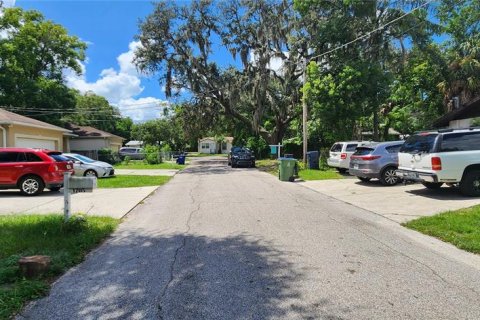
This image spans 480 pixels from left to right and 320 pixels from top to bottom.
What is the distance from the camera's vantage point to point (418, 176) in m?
11.3

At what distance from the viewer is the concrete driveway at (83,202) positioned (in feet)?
33.1

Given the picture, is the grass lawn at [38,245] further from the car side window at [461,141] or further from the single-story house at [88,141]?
the single-story house at [88,141]

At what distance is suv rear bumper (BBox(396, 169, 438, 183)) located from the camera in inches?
422

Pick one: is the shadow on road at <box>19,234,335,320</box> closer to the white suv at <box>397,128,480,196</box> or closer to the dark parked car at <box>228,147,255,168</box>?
the white suv at <box>397,128,480,196</box>

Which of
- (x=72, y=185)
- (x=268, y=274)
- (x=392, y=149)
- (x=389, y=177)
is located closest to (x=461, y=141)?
(x=389, y=177)

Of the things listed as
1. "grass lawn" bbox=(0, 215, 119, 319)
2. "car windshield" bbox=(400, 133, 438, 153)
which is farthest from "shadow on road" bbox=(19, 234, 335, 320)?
"car windshield" bbox=(400, 133, 438, 153)

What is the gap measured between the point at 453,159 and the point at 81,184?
951 centimetres

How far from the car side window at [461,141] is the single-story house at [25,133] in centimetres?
2162

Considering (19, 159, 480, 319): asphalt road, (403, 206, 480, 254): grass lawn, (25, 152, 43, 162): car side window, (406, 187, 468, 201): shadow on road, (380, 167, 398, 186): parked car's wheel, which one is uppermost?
(25, 152, 43, 162): car side window

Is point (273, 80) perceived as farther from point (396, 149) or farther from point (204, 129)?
point (396, 149)

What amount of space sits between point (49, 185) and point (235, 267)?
1073 centimetres

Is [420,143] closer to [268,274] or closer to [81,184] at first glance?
[268,274]

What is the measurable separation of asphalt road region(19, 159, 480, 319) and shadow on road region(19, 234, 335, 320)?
0.01m

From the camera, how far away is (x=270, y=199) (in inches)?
484
